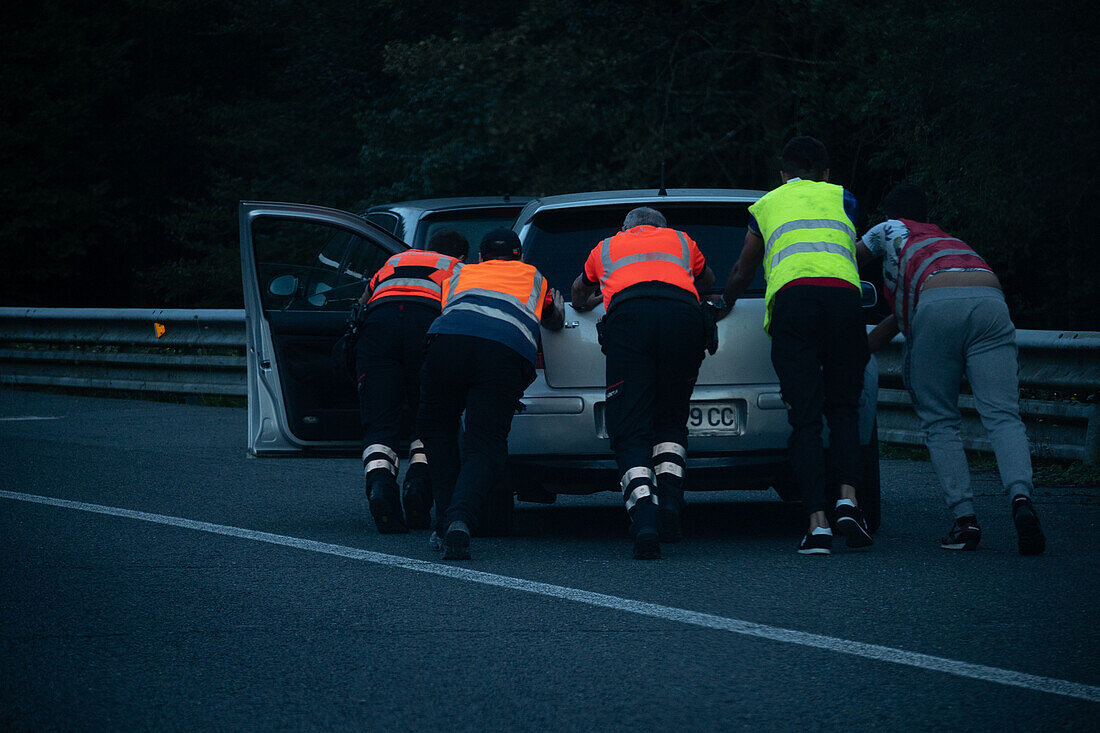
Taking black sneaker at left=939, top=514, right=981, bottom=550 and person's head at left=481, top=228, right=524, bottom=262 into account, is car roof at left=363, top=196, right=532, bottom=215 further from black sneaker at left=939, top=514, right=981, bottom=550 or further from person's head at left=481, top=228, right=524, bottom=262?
black sneaker at left=939, top=514, right=981, bottom=550

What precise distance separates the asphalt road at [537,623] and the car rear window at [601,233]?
1.30 m

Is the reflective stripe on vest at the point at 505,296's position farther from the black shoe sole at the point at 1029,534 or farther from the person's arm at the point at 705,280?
the black shoe sole at the point at 1029,534

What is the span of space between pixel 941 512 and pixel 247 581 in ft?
12.3

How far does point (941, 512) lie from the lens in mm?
8102

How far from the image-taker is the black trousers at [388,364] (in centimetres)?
761

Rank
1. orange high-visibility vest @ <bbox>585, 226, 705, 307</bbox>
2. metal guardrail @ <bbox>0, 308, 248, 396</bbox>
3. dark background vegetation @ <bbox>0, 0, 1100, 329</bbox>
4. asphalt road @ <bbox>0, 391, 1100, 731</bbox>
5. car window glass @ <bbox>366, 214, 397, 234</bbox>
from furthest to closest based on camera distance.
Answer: dark background vegetation @ <bbox>0, 0, 1100, 329</bbox>
metal guardrail @ <bbox>0, 308, 248, 396</bbox>
car window glass @ <bbox>366, 214, 397, 234</bbox>
orange high-visibility vest @ <bbox>585, 226, 705, 307</bbox>
asphalt road @ <bbox>0, 391, 1100, 731</bbox>

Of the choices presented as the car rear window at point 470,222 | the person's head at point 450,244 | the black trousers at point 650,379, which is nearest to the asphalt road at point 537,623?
the black trousers at point 650,379

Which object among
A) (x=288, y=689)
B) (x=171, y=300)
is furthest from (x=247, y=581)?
(x=171, y=300)

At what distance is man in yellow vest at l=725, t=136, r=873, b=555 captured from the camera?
6680 millimetres

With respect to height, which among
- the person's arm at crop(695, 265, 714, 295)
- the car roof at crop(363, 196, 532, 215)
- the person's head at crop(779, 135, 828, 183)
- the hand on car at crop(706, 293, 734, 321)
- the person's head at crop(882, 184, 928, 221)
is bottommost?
the hand on car at crop(706, 293, 734, 321)

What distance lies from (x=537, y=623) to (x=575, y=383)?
6.11 feet

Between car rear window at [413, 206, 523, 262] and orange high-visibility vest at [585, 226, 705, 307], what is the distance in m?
3.34

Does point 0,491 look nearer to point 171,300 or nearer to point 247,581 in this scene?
point 247,581

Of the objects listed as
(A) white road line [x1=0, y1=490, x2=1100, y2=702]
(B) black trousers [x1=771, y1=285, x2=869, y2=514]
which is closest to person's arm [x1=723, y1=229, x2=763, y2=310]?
(B) black trousers [x1=771, y1=285, x2=869, y2=514]
